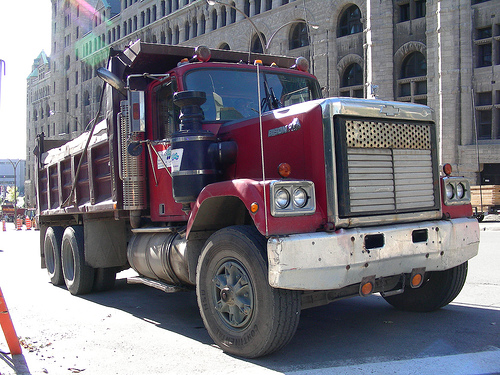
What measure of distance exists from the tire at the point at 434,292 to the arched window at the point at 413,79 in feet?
87.3

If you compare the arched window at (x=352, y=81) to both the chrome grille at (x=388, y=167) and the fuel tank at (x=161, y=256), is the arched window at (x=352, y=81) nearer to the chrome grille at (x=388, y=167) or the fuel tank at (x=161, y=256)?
the fuel tank at (x=161, y=256)

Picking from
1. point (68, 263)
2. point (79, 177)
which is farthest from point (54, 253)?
point (79, 177)

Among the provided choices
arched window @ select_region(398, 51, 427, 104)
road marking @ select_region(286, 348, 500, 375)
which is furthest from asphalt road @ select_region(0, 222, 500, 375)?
arched window @ select_region(398, 51, 427, 104)

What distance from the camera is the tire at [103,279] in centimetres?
834

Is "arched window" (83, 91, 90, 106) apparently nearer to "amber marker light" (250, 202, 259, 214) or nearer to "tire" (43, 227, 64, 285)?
"tire" (43, 227, 64, 285)

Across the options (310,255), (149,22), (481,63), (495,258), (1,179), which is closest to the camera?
(310,255)

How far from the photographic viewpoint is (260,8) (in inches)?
1606

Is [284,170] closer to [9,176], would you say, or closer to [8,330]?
[8,330]

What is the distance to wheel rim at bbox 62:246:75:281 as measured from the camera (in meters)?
8.57

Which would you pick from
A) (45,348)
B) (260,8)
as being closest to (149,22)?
(260,8)

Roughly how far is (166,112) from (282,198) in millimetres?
2589

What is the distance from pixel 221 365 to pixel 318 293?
1042 millimetres

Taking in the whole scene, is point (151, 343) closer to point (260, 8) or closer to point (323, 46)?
point (323, 46)

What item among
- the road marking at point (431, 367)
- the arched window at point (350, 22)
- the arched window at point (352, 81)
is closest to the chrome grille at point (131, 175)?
the road marking at point (431, 367)
